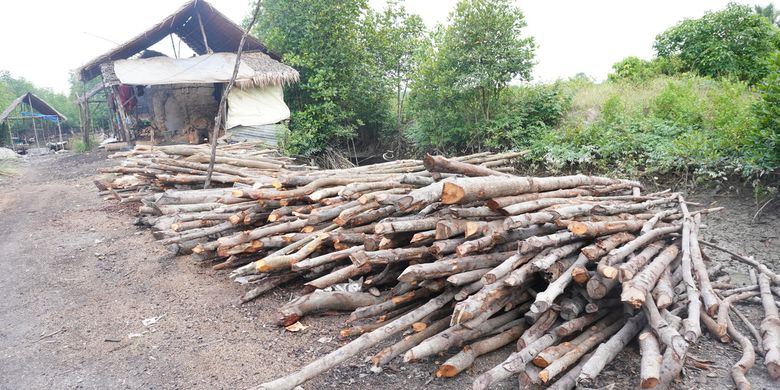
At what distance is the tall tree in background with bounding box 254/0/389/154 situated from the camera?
43.4 feet

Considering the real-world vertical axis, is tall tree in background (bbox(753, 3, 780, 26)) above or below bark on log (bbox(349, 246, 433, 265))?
above

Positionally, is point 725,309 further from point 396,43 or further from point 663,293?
point 396,43

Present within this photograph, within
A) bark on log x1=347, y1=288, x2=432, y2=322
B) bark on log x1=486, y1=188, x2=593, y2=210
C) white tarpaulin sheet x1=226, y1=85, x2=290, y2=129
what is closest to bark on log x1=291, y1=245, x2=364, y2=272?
bark on log x1=347, y1=288, x2=432, y2=322

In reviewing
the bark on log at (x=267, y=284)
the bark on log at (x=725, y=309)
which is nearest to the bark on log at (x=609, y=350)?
the bark on log at (x=725, y=309)

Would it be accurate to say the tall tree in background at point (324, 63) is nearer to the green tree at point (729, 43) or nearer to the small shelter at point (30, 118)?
the green tree at point (729, 43)

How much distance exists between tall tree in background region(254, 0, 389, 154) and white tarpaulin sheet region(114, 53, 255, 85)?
5.16 feet

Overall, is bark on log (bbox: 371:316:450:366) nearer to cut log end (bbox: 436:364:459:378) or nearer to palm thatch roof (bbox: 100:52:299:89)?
cut log end (bbox: 436:364:459:378)

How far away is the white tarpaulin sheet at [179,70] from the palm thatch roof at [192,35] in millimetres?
444

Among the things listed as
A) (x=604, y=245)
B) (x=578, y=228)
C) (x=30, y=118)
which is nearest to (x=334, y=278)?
(x=578, y=228)

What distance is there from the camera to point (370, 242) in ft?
12.6

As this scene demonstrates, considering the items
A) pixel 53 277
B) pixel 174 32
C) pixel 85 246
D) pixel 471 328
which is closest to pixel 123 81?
pixel 174 32

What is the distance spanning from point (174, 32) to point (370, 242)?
13303mm

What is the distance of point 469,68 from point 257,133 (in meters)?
6.39

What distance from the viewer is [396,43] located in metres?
14.4
